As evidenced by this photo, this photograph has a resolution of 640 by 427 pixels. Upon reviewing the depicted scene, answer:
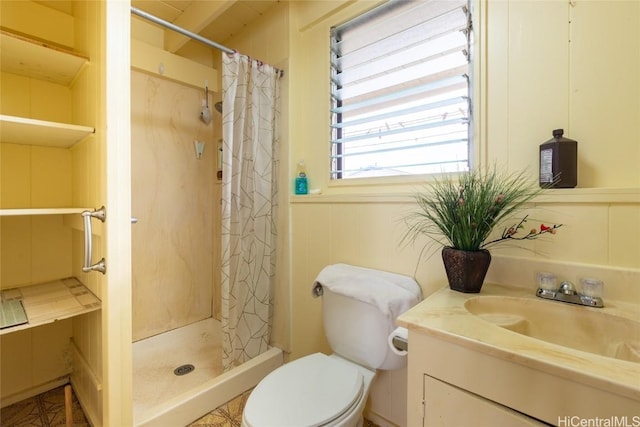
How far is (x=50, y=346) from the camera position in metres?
1.52

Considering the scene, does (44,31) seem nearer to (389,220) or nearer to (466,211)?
(389,220)

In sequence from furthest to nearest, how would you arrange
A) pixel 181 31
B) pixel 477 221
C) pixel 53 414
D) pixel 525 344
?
pixel 181 31 < pixel 53 414 < pixel 477 221 < pixel 525 344

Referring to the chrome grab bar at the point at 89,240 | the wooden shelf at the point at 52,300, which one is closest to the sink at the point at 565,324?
the chrome grab bar at the point at 89,240

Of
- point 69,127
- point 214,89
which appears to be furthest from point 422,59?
point 214,89

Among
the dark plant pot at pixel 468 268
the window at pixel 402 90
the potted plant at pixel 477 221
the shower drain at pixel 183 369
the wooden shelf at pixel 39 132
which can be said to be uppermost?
the window at pixel 402 90

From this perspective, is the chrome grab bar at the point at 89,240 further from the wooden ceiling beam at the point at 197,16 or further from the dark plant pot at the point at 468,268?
the wooden ceiling beam at the point at 197,16

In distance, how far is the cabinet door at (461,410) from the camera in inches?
23.5

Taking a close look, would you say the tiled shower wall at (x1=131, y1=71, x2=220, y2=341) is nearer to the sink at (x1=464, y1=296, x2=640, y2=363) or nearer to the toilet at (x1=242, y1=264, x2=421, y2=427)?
the toilet at (x1=242, y1=264, x2=421, y2=427)

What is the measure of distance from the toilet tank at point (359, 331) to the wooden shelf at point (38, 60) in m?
1.48

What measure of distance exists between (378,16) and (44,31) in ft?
5.52

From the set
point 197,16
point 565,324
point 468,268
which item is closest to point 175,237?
point 197,16

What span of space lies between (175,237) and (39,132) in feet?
3.71

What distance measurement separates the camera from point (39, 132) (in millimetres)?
1154

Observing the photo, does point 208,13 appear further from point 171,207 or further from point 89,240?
point 89,240
